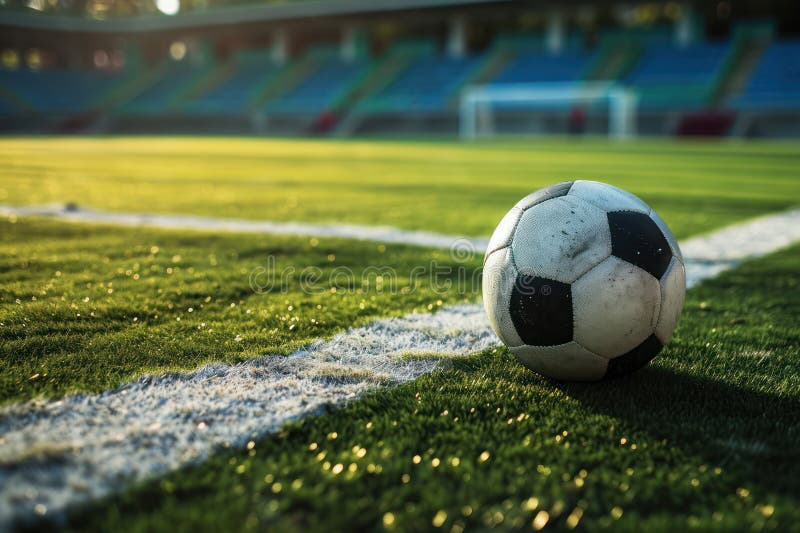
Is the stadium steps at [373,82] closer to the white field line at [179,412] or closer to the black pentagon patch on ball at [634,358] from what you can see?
the white field line at [179,412]

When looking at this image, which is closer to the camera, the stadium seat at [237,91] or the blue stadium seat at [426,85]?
the blue stadium seat at [426,85]

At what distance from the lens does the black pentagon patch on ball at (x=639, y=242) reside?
294 centimetres

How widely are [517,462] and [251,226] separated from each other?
224 inches

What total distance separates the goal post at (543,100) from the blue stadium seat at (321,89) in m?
8.19

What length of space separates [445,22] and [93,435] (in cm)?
4301

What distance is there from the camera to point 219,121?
138ft

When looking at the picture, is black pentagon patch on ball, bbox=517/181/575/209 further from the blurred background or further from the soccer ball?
the blurred background

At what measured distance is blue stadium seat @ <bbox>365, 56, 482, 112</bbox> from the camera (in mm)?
36250

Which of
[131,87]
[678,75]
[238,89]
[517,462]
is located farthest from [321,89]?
[517,462]

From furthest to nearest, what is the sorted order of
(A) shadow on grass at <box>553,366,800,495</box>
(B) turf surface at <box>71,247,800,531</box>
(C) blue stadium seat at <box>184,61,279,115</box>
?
(C) blue stadium seat at <box>184,61,279,115</box>, (A) shadow on grass at <box>553,366,800,495</box>, (B) turf surface at <box>71,247,800,531</box>

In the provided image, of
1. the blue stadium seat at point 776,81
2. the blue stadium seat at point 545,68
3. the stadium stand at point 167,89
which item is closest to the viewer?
the blue stadium seat at point 776,81

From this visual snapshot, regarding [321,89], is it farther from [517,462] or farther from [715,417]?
[517,462]

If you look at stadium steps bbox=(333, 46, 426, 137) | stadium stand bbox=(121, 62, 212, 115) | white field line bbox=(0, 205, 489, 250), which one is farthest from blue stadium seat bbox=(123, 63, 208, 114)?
white field line bbox=(0, 205, 489, 250)

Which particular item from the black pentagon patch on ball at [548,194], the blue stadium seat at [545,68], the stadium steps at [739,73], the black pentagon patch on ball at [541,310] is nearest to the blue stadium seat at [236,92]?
the blue stadium seat at [545,68]
